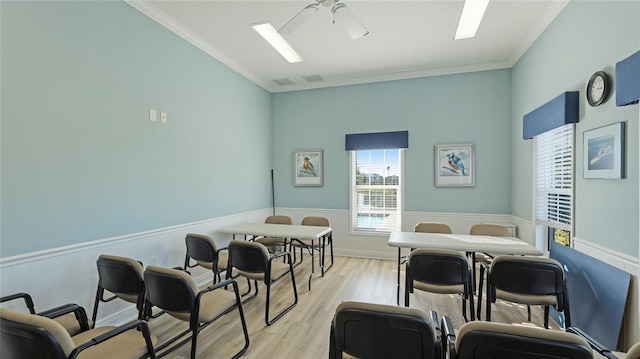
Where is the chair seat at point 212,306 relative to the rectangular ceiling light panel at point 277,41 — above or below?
below

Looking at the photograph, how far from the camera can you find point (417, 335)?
4.29ft

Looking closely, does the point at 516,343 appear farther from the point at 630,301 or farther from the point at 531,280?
the point at 630,301

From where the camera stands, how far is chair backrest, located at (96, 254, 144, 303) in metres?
2.06

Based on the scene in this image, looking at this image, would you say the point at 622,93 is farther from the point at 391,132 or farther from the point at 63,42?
the point at 63,42

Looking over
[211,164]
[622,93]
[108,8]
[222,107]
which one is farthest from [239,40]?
[622,93]

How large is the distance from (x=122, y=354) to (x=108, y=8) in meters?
3.00

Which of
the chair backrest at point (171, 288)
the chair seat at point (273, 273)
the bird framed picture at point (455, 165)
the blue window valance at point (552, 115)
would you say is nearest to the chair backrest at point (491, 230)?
the bird framed picture at point (455, 165)

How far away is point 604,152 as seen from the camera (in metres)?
2.27

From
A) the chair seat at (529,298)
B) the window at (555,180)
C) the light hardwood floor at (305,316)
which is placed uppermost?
the window at (555,180)

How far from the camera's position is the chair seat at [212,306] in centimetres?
202

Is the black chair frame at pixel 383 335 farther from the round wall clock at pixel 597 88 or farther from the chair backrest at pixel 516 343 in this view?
the round wall clock at pixel 597 88

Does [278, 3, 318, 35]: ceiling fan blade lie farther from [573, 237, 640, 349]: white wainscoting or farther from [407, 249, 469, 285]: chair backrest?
[573, 237, 640, 349]: white wainscoting

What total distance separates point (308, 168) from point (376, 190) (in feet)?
4.58

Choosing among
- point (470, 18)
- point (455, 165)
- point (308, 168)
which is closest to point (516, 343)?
point (470, 18)
